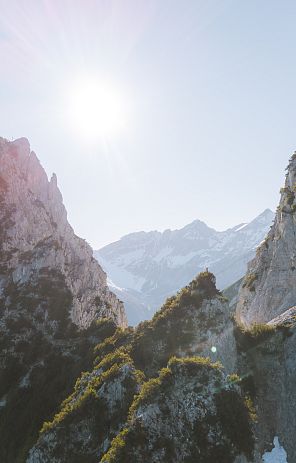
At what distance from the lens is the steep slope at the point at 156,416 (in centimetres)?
3784

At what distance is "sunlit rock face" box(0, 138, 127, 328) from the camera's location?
109062mm

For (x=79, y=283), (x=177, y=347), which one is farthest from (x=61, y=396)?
(x=79, y=283)

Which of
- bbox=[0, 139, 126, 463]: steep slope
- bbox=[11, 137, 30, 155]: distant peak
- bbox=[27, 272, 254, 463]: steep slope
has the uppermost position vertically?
bbox=[11, 137, 30, 155]: distant peak

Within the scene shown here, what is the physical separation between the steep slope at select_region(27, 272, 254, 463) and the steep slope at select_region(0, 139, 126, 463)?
870 centimetres

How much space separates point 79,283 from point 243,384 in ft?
243

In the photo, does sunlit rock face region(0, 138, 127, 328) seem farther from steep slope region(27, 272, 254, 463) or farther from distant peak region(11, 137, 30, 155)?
steep slope region(27, 272, 254, 463)

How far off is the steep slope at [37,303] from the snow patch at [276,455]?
27.9 m

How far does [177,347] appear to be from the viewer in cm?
6269

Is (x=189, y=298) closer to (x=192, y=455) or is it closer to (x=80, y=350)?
(x=80, y=350)

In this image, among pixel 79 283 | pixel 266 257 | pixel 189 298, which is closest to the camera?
pixel 189 298

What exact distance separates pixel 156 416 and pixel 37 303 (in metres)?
63.0

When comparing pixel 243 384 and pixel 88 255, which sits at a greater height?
pixel 88 255

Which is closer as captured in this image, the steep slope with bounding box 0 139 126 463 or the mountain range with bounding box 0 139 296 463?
the mountain range with bounding box 0 139 296 463

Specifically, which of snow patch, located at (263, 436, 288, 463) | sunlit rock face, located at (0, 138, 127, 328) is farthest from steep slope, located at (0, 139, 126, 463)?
snow patch, located at (263, 436, 288, 463)
